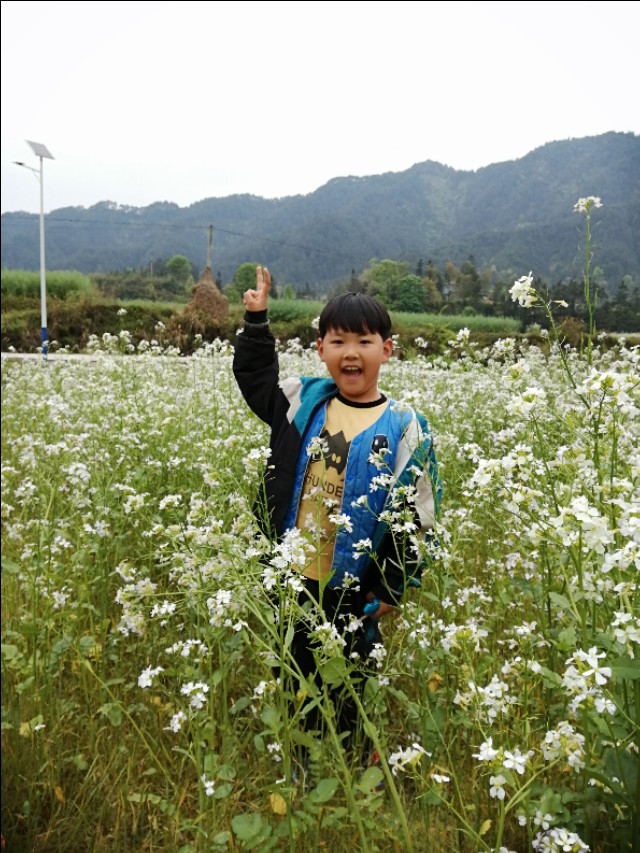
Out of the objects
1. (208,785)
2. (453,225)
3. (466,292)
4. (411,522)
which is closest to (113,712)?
(208,785)

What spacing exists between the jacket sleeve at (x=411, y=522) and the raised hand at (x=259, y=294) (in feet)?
2.87

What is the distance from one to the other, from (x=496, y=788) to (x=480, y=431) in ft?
12.2

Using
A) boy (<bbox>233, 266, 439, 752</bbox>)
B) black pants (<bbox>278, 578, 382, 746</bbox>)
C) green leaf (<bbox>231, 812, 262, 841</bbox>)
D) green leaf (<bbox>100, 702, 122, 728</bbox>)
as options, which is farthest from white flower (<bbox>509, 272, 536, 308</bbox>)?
green leaf (<bbox>100, 702, 122, 728</bbox>)

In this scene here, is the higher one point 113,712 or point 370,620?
point 370,620

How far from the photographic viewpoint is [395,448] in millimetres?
2199

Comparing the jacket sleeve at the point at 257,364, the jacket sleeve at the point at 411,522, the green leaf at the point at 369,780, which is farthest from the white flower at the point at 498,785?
the jacket sleeve at the point at 257,364

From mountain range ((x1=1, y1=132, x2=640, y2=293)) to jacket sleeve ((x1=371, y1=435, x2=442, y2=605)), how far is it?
2.83 feet

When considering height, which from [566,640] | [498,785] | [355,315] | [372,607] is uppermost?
[355,315]

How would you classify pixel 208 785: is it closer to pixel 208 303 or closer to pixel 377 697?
pixel 377 697

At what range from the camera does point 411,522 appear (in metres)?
1.80

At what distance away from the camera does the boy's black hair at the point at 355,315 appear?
2.13m

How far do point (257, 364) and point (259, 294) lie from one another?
0.28 m

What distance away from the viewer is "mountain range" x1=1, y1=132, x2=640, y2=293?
2.76 meters

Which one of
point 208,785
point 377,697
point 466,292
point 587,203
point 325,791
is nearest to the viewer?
point 325,791
